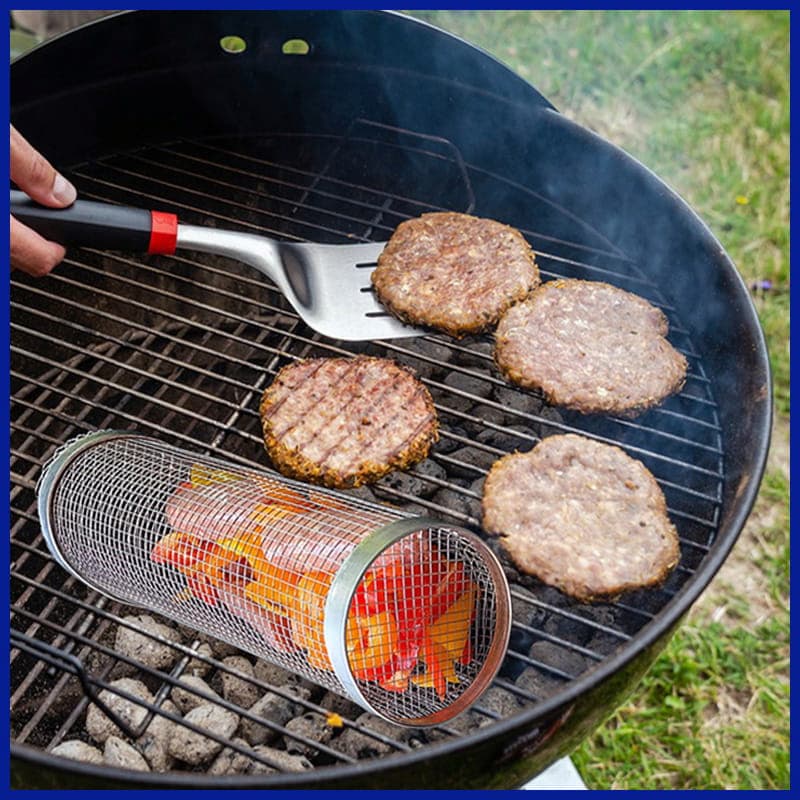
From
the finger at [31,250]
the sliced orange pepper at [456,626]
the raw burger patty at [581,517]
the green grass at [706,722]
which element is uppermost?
the finger at [31,250]

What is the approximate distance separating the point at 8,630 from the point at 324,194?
1655 mm

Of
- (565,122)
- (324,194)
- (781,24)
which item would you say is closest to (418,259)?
(324,194)

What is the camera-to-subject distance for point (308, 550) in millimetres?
2244

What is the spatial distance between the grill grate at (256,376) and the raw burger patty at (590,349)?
9cm

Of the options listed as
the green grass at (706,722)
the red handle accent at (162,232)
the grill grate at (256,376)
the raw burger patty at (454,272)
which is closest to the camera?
the grill grate at (256,376)

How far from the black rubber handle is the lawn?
220cm

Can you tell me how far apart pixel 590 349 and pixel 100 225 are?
1.41 meters

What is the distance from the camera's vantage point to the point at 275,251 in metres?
2.88

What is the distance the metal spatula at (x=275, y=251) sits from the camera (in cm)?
263

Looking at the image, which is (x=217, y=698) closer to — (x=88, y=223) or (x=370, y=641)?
(x=370, y=641)

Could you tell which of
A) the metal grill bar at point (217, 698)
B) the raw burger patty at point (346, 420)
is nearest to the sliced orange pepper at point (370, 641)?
the metal grill bar at point (217, 698)

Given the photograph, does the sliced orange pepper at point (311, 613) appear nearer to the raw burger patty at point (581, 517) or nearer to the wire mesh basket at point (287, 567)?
the wire mesh basket at point (287, 567)

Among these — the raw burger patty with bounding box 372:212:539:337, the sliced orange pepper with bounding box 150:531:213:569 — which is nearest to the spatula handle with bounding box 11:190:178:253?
the raw burger patty with bounding box 372:212:539:337

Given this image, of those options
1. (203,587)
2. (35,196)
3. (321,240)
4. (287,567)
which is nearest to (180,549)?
(203,587)
